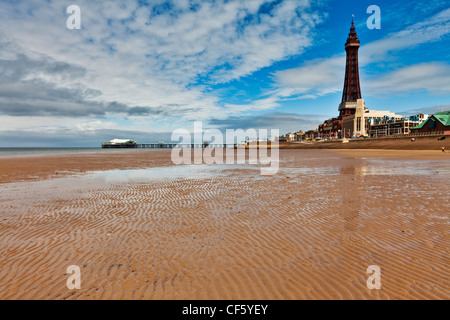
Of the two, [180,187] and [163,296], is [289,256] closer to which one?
[163,296]

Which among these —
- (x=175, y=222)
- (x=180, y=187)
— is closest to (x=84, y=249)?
(x=175, y=222)

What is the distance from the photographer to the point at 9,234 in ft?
19.3

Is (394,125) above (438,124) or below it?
above

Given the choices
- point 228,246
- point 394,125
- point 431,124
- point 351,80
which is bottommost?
point 228,246

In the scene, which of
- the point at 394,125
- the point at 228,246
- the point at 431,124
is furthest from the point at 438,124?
the point at 228,246

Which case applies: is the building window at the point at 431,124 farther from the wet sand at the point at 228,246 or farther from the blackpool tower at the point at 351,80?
the wet sand at the point at 228,246

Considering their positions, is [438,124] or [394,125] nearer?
[438,124]

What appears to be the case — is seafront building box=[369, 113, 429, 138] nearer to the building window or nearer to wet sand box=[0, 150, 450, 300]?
the building window

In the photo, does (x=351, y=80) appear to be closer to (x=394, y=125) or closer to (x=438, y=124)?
(x=394, y=125)

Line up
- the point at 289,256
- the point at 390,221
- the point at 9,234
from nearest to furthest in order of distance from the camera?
the point at 289,256 < the point at 9,234 < the point at 390,221

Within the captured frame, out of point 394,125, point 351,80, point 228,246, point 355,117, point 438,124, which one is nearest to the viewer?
point 228,246

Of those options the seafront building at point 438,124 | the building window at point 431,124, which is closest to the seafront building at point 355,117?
the seafront building at point 438,124

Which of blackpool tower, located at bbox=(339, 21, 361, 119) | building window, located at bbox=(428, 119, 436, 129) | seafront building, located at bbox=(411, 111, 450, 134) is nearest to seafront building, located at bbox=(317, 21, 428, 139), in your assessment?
blackpool tower, located at bbox=(339, 21, 361, 119)
